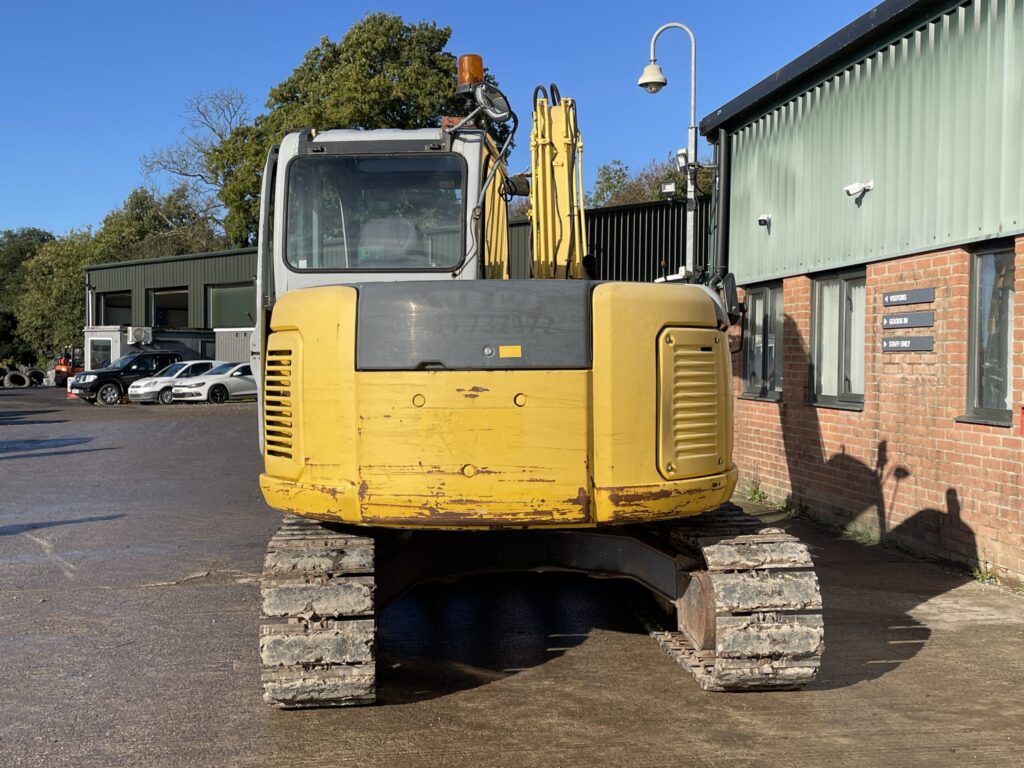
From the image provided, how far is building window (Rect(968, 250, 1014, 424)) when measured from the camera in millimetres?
8500

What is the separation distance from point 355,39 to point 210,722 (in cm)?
4247

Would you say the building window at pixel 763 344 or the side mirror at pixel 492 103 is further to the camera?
the building window at pixel 763 344

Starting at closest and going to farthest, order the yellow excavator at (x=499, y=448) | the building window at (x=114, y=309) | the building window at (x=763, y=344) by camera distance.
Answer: the yellow excavator at (x=499, y=448) → the building window at (x=763, y=344) → the building window at (x=114, y=309)

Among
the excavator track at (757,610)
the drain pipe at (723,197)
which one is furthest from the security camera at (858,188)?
the excavator track at (757,610)

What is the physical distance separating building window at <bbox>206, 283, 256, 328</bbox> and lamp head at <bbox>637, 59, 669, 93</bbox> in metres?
37.6

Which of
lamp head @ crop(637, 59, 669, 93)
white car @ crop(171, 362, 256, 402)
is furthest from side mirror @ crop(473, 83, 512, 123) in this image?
white car @ crop(171, 362, 256, 402)

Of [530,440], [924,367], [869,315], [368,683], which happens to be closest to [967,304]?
[924,367]

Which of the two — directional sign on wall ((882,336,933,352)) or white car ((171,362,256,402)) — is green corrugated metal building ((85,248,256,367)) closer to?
white car ((171,362,256,402))

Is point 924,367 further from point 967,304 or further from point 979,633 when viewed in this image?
point 979,633

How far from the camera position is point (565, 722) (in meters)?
5.40

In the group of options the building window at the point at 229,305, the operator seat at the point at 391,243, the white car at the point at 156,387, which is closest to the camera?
the operator seat at the point at 391,243

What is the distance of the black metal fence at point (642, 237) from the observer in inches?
749

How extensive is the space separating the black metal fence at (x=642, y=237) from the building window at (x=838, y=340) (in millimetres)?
6193

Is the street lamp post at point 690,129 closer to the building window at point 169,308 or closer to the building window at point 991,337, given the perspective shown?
the building window at point 991,337
